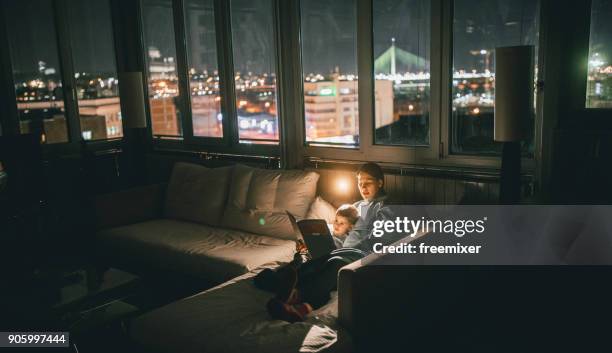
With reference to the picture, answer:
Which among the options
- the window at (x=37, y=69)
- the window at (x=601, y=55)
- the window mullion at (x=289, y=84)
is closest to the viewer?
the window at (x=601, y=55)

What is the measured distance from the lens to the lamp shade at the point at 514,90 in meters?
2.73

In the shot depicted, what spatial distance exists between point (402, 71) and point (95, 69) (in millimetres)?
3530

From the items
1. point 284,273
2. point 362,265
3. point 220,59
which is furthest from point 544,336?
point 220,59

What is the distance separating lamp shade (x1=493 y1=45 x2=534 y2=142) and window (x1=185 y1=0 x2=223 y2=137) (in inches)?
112

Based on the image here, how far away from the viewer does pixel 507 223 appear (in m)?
2.87

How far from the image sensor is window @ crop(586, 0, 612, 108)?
292 centimetres

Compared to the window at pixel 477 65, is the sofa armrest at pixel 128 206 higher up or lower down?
lower down

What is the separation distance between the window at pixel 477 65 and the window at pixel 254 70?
164cm

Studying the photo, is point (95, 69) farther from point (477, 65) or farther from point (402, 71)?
point (477, 65)

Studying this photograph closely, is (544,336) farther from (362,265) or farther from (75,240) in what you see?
(75,240)

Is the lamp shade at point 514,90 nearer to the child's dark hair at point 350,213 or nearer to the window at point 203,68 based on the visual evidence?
the child's dark hair at point 350,213

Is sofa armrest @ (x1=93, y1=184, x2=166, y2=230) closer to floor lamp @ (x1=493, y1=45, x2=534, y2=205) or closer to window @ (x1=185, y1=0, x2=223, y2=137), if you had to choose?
window @ (x1=185, y1=0, x2=223, y2=137)

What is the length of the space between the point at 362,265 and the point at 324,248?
1.69 feet

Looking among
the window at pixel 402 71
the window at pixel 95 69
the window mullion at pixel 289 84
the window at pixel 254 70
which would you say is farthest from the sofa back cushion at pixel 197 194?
the window at pixel 95 69
